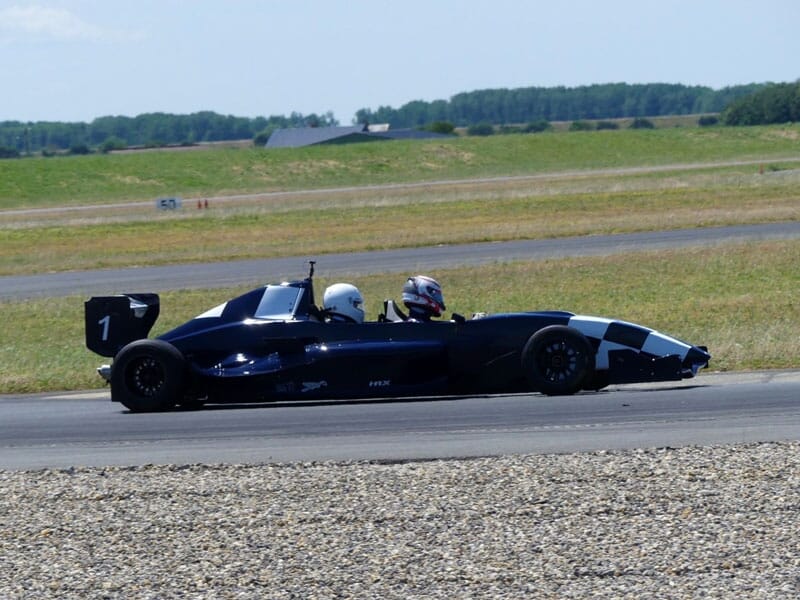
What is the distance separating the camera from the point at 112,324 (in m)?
13.7

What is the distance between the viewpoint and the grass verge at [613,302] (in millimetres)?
16750

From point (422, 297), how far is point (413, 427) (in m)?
2.25

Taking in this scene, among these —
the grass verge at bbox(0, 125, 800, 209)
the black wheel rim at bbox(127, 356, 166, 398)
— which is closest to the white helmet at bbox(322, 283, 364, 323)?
the black wheel rim at bbox(127, 356, 166, 398)

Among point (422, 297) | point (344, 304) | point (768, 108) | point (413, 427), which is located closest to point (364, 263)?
point (344, 304)

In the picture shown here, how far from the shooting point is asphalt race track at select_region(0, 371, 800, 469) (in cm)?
1027

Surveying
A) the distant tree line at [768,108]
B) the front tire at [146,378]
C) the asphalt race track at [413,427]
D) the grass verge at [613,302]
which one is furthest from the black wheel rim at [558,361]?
the distant tree line at [768,108]

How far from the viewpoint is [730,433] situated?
1028 cm

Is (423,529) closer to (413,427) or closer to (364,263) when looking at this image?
(413,427)

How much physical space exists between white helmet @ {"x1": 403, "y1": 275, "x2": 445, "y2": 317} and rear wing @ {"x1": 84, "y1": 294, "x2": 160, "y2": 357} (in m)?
2.56

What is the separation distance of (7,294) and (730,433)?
21945 mm

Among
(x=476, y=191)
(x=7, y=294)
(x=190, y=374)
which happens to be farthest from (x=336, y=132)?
(x=190, y=374)

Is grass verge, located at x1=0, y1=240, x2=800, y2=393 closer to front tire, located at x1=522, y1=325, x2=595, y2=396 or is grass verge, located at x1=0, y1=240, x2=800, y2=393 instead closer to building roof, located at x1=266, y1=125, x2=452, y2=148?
front tire, located at x1=522, y1=325, x2=595, y2=396

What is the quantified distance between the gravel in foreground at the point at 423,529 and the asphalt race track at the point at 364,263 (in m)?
19.1

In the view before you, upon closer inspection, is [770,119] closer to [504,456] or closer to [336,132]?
[336,132]
